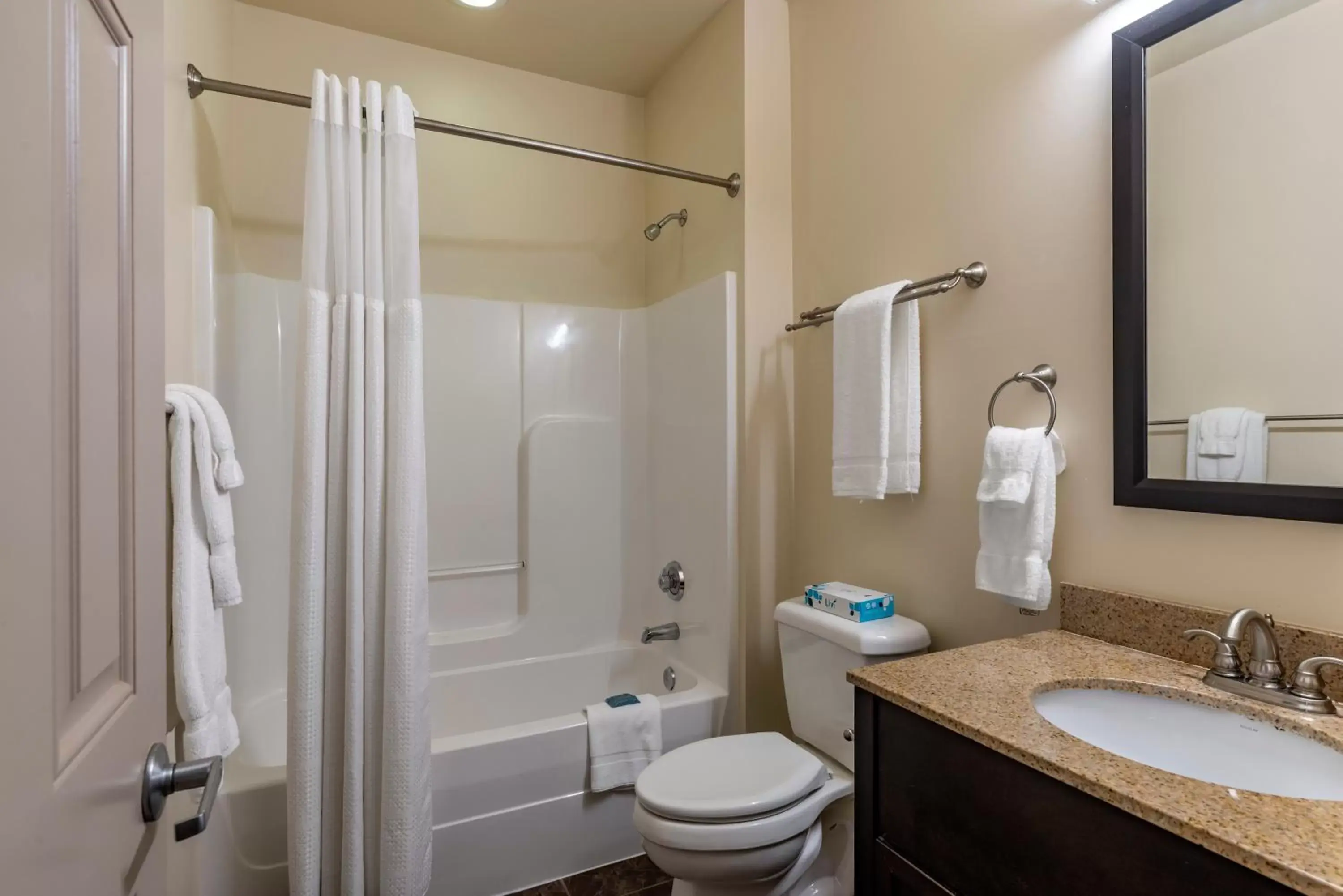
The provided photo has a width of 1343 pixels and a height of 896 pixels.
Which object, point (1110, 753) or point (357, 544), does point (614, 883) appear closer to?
point (357, 544)

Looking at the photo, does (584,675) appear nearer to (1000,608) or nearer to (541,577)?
(541,577)

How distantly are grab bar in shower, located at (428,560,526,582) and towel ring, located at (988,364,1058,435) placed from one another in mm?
1811

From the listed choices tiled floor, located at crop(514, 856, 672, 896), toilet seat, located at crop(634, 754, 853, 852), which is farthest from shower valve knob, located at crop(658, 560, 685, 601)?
toilet seat, located at crop(634, 754, 853, 852)

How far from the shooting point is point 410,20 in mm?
2223

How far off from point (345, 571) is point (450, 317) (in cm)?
120

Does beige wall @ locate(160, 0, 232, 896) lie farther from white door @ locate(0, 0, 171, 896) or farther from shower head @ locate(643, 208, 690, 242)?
shower head @ locate(643, 208, 690, 242)

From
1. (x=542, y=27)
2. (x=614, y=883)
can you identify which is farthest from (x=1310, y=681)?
(x=542, y=27)

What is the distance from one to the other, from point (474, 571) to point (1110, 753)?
2083mm

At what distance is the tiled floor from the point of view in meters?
1.76

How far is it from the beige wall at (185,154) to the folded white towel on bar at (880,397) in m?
1.42

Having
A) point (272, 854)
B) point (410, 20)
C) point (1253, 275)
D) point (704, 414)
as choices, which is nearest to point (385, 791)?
point (272, 854)

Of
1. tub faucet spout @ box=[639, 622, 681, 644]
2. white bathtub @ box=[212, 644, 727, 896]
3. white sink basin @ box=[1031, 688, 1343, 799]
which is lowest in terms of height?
white bathtub @ box=[212, 644, 727, 896]

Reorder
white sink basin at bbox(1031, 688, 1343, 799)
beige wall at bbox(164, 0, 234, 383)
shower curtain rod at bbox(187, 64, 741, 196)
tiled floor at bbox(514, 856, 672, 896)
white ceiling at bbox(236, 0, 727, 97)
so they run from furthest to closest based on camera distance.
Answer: white ceiling at bbox(236, 0, 727, 97) < tiled floor at bbox(514, 856, 672, 896) < shower curtain rod at bbox(187, 64, 741, 196) < beige wall at bbox(164, 0, 234, 383) < white sink basin at bbox(1031, 688, 1343, 799)

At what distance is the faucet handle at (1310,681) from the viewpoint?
2.76 feet
